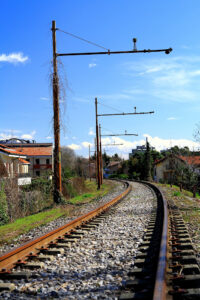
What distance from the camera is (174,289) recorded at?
3779 mm

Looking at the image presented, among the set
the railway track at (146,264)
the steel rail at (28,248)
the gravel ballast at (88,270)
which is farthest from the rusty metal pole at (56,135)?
the gravel ballast at (88,270)

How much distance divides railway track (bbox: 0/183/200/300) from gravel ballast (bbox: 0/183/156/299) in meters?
0.08

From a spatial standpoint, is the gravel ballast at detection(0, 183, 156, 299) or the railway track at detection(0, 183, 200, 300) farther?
the gravel ballast at detection(0, 183, 156, 299)

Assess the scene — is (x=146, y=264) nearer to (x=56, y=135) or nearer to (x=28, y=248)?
(x=28, y=248)

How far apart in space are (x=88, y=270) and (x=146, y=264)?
87cm

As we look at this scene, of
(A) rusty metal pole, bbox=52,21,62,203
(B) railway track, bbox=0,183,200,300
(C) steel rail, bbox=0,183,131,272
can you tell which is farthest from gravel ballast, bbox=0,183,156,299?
(A) rusty metal pole, bbox=52,21,62,203

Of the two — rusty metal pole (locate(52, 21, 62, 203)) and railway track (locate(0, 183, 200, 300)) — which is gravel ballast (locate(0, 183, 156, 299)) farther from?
rusty metal pole (locate(52, 21, 62, 203))

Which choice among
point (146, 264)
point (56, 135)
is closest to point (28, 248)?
point (146, 264)

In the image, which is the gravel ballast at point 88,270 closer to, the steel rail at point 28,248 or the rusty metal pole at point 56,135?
the steel rail at point 28,248

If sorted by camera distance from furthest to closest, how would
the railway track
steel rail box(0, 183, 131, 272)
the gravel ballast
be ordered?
1. steel rail box(0, 183, 131, 272)
2. the gravel ballast
3. the railway track

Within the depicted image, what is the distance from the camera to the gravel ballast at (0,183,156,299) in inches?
153

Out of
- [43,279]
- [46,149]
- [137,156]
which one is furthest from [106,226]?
[137,156]

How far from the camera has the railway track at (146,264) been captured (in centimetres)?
370

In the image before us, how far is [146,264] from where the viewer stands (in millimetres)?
4992
